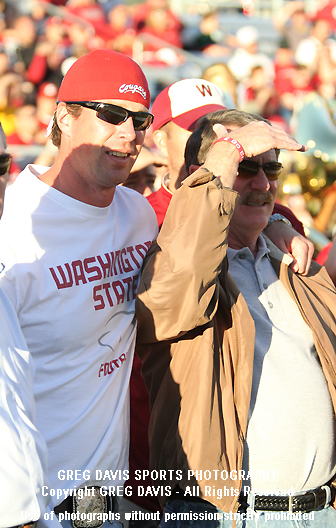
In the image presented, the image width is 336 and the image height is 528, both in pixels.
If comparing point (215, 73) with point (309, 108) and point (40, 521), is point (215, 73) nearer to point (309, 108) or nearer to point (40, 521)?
point (309, 108)

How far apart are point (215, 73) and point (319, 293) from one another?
3.91 m

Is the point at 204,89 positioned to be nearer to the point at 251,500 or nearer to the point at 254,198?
the point at 254,198

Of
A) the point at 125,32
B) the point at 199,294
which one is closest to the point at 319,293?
the point at 199,294

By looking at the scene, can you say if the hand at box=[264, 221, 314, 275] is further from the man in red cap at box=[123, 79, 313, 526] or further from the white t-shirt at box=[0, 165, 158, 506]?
the white t-shirt at box=[0, 165, 158, 506]

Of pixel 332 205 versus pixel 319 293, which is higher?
pixel 319 293

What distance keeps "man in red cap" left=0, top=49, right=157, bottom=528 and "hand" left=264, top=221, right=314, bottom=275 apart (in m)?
0.73

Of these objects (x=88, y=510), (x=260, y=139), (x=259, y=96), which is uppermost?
(x=260, y=139)

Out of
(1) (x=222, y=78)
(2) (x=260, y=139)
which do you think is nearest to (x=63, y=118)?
(2) (x=260, y=139)

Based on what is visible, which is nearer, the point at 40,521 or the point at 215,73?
the point at 40,521

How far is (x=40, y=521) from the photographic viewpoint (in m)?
1.33

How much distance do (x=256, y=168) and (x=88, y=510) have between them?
1359 mm

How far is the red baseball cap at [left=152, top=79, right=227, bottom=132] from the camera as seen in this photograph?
3102 millimetres

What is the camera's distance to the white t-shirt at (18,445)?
48.3 inches

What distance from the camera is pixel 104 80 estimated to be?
1997mm
